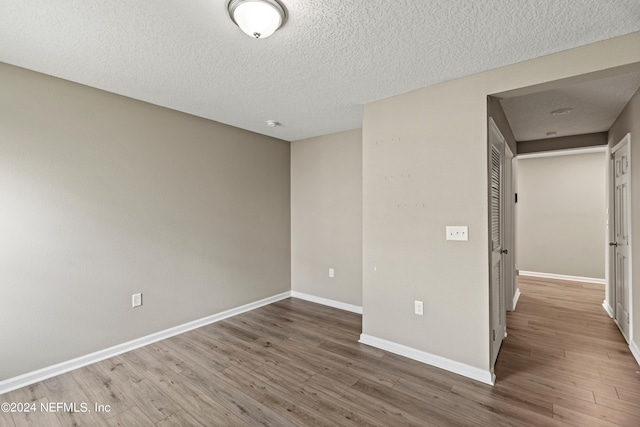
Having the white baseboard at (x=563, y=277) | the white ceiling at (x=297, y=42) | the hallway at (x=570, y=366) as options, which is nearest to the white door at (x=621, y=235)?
the hallway at (x=570, y=366)

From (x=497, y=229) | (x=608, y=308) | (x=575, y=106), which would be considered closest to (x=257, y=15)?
(x=497, y=229)

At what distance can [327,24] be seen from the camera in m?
1.70

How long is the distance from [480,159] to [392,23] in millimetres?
1244

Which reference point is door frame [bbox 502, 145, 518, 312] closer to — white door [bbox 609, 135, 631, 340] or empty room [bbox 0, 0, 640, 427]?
empty room [bbox 0, 0, 640, 427]

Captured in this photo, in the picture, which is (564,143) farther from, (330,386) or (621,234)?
(330,386)

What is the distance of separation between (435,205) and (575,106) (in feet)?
6.58

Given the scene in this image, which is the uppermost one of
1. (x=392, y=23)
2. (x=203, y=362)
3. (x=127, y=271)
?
(x=392, y=23)

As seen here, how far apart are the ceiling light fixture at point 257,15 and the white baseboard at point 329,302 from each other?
3.29m

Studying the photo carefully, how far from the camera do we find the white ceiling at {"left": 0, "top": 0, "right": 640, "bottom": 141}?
1560mm

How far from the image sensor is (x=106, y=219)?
2652 millimetres

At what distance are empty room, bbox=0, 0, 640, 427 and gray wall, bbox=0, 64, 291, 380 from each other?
0.6 inches

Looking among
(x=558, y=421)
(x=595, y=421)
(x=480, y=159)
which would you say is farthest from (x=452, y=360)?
(x=480, y=159)

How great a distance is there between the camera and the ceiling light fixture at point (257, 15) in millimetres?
1500

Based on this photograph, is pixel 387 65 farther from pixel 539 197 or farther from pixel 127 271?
pixel 539 197
